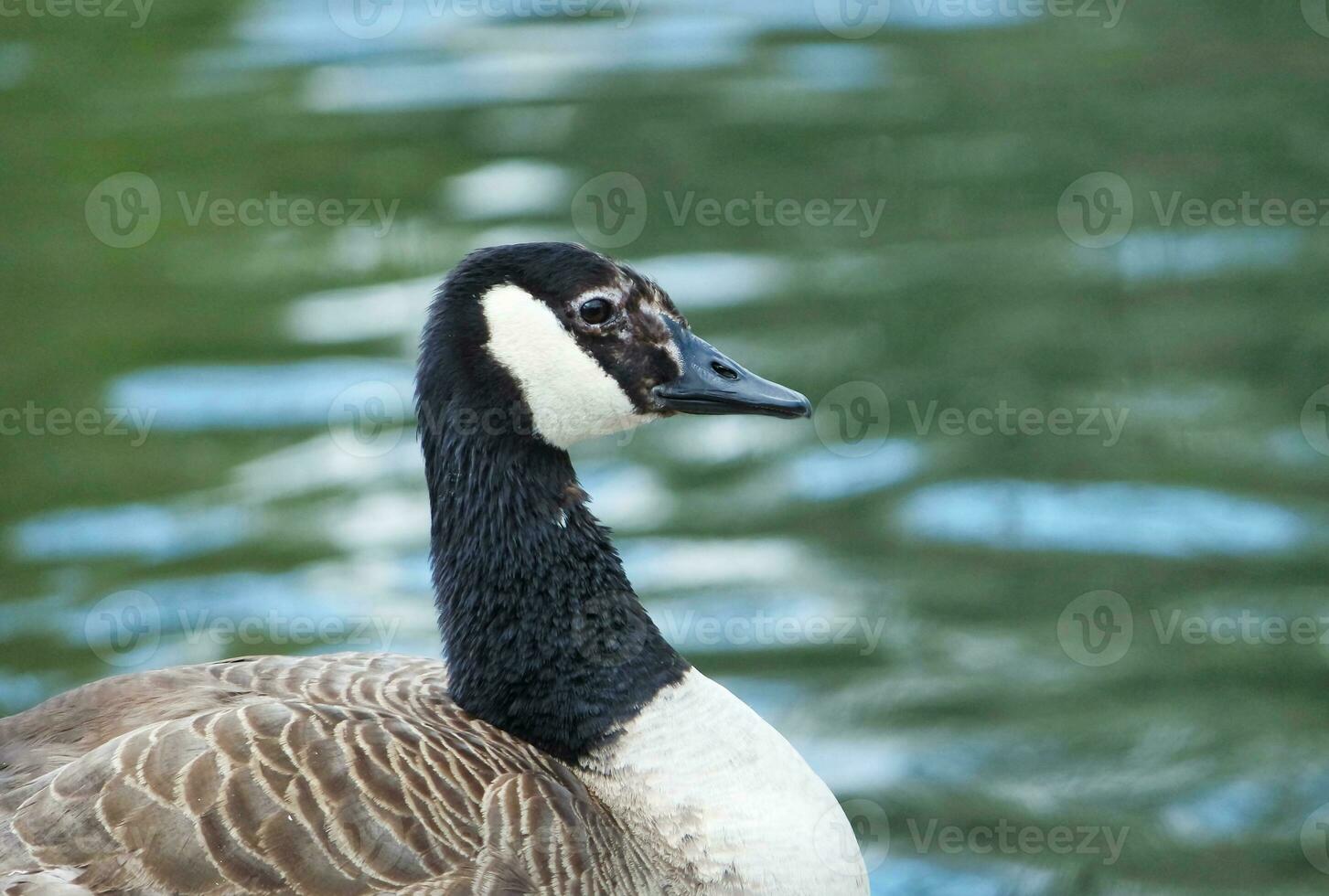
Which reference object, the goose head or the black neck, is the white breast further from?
the goose head

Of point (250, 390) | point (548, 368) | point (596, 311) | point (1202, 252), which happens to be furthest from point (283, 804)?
point (1202, 252)

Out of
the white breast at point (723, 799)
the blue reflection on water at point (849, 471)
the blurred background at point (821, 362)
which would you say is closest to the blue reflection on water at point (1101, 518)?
the blurred background at point (821, 362)

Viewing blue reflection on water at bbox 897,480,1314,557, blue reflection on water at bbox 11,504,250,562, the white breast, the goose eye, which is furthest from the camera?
blue reflection on water at bbox 11,504,250,562

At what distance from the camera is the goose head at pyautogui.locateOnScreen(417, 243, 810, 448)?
20.6ft

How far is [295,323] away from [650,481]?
10.2ft

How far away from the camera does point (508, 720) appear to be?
636 centimetres

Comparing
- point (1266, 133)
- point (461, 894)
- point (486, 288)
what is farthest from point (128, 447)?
point (1266, 133)

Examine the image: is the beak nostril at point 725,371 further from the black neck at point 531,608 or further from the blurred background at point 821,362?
the blurred background at point 821,362

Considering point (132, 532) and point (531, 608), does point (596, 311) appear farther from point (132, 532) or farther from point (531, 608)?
point (132, 532)

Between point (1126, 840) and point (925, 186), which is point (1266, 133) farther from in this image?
point (1126, 840)

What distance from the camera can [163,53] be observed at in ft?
54.3

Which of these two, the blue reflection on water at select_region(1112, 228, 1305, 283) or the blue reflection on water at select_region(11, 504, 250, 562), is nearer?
the blue reflection on water at select_region(11, 504, 250, 562)

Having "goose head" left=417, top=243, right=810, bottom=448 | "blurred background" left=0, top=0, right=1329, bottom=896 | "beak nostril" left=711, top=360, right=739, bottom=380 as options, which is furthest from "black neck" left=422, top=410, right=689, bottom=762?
"blurred background" left=0, top=0, right=1329, bottom=896

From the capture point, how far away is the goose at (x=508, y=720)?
18.1 feet
